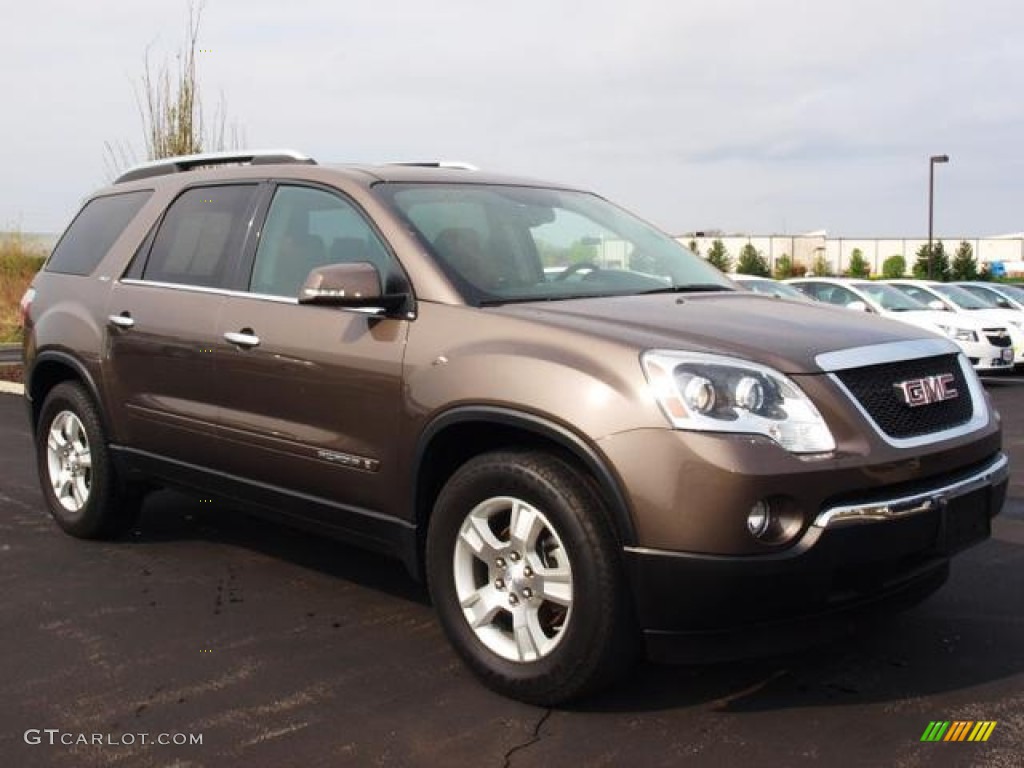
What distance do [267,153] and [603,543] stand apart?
2900 mm

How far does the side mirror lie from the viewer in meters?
3.76

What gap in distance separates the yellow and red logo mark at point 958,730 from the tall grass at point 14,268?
93.2ft

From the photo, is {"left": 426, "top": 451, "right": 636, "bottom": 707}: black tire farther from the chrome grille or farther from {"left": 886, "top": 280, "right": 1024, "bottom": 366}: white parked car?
{"left": 886, "top": 280, "right": 1024, "bottom": 366}: white parked car

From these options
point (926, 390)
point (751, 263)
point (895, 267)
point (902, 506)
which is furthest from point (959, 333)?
point (895, 267)

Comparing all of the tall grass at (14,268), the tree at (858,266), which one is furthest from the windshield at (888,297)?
the tree at (858,266)

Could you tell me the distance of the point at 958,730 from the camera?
127 inches

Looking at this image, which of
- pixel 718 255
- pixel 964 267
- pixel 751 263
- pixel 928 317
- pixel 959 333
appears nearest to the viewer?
pixel 959 333

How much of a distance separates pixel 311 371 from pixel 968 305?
48.0 ft

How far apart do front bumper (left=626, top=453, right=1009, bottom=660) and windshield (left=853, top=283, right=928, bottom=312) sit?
12.9 m

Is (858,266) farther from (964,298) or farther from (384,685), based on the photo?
(384,685)

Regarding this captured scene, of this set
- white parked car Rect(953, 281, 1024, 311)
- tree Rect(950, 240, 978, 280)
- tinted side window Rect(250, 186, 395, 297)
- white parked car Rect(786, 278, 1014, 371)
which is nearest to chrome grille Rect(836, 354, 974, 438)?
tinted side window Rect(250, 186, 395, 297)

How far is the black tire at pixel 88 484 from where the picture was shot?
540cm

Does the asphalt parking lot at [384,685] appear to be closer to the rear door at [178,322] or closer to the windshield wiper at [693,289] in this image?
the rear door at [178,322]

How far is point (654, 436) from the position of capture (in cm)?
311
